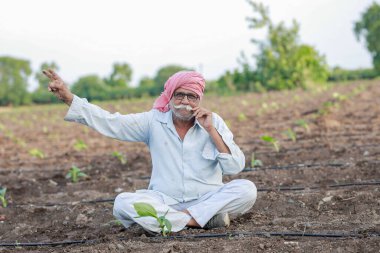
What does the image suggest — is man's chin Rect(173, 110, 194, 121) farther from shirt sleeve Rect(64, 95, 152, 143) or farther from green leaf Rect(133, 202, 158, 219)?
green leaf Rect(133, 202, 158, 219)

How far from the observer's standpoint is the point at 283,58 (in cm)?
2547

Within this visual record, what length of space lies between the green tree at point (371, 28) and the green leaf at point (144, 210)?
177 ft

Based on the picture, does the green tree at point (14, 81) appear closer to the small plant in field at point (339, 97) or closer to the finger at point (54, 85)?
the small plant in field at point (339, 97)

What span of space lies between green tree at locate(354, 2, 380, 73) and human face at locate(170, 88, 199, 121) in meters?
53.6

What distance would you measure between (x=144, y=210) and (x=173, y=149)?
0.54 m

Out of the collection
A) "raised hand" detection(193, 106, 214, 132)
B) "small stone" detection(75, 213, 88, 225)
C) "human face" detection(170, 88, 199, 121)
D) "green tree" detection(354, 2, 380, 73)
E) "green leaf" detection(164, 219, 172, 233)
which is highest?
"green tree" detection(354, 2, 380, 73)

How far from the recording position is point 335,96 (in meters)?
16.0

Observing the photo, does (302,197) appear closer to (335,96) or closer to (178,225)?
(178,225)

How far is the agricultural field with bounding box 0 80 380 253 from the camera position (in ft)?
11.7

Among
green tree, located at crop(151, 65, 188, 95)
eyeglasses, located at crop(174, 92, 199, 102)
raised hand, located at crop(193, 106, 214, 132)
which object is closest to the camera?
raised hand, located at crop(193, 106, 214, 132)

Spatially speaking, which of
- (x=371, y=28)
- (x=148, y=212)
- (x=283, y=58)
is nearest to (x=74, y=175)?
(x=148, y=212)

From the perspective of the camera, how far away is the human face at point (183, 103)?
3947mm

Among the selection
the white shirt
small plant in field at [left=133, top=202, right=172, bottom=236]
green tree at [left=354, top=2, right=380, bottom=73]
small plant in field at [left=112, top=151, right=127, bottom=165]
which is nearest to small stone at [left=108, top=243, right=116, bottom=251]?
small plant in field at [left=133, top=202, right=172, bottom=236]

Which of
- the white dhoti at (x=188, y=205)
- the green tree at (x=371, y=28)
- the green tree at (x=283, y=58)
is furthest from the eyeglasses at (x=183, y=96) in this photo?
the green tree at (x=371, y=28)
